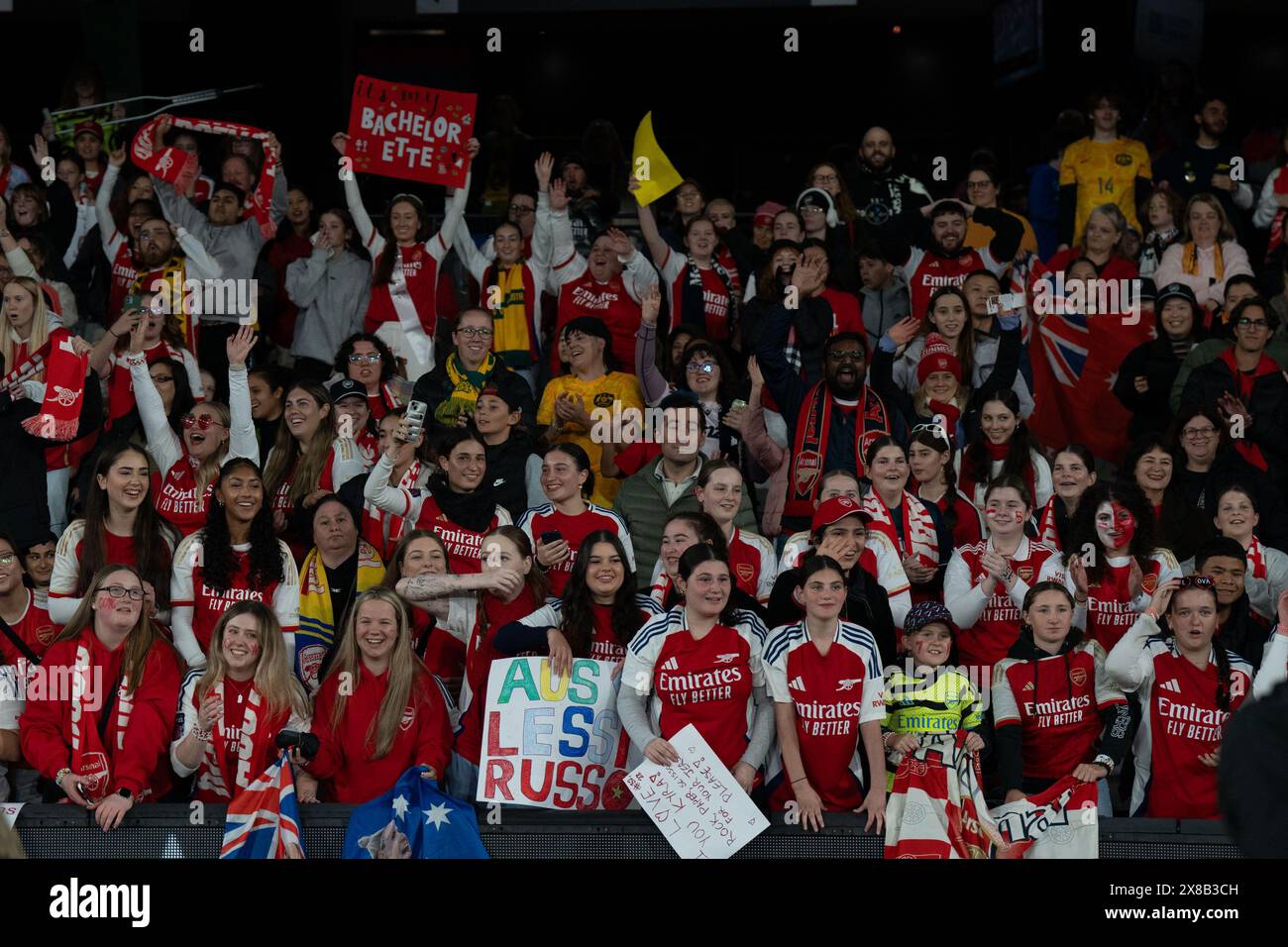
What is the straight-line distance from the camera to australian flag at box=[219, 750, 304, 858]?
20.4 feet

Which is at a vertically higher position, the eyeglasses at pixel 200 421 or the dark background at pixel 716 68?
the dark background at pixel 716 68

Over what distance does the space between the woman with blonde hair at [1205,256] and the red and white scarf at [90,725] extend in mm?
6920

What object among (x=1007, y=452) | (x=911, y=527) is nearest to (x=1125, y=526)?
(x=911, y=527)

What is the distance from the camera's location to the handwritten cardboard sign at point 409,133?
10.8m

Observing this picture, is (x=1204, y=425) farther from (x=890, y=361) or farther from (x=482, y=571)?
(x=482, y=571)

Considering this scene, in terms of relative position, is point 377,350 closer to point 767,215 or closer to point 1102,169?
point 767,215

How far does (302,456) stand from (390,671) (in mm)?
2186

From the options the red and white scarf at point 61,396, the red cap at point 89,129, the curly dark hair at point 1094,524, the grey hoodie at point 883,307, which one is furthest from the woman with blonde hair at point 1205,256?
the red cap at point 89,129

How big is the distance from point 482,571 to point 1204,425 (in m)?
3.98

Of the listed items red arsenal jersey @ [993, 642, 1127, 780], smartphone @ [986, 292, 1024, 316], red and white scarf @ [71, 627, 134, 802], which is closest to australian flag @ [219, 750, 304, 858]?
red and white scarf @ [71, 627, 134, 802]

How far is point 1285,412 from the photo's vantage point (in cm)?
922

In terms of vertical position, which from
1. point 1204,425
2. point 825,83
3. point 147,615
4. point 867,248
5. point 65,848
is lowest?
point 65,848

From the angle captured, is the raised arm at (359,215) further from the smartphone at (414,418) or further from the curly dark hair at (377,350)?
the smartphone at (414,418)

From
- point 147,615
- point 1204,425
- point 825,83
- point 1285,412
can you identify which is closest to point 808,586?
point 147,615
